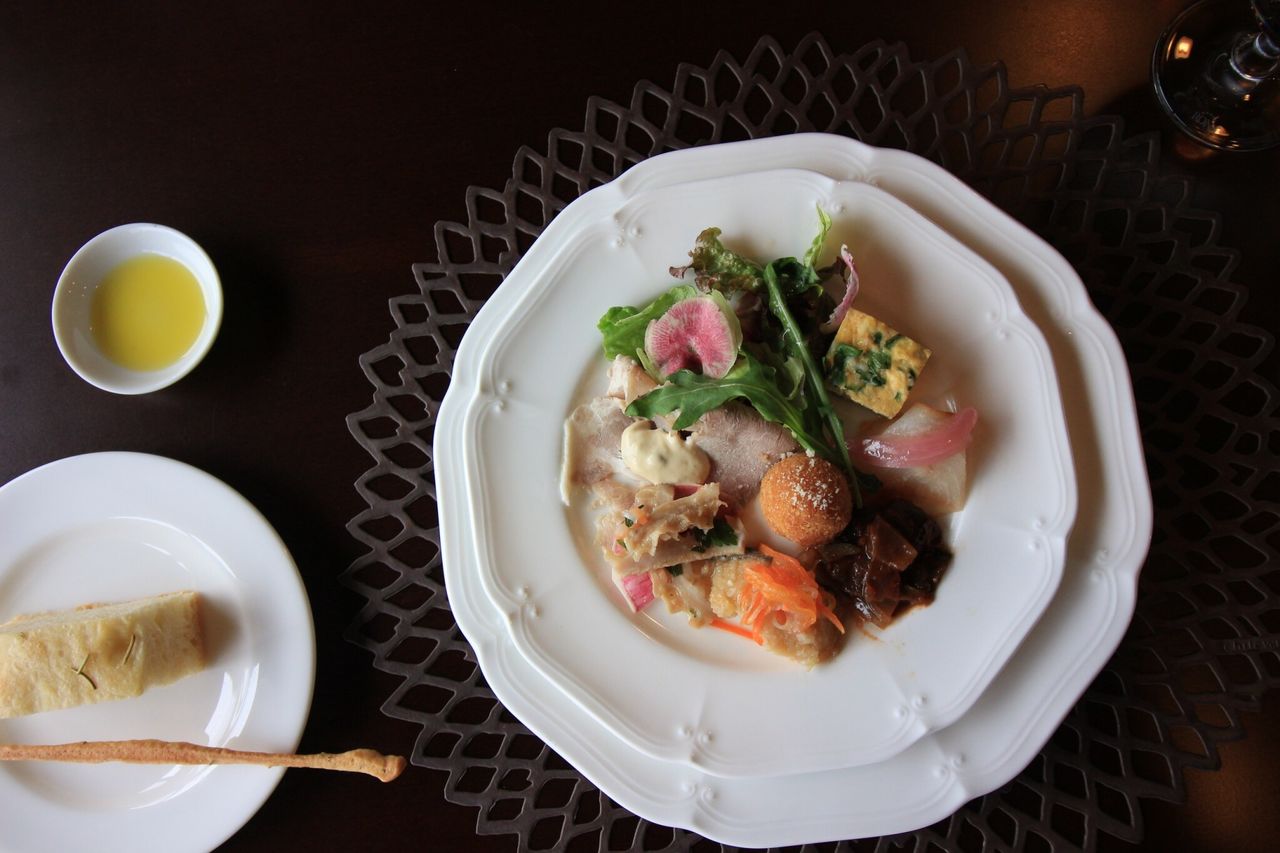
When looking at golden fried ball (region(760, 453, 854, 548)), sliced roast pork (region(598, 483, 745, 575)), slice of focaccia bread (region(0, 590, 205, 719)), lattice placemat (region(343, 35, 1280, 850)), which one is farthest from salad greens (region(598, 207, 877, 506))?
slice of focaccia bread (region(0, 590, 205, 719))

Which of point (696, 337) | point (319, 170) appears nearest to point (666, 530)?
point (696, 337)

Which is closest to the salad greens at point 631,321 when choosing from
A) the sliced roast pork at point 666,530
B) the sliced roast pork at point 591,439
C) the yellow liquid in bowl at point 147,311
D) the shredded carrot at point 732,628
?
the sliced roast pork at point 591,439

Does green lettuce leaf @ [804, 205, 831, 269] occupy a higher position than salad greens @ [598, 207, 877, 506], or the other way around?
green lettuce leaf @ [804, 205, 831, 269]

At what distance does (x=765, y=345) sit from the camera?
2.39m

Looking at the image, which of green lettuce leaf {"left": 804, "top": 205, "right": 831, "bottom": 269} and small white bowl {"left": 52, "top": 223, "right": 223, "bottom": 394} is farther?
small white bowl {"left": 52, "top": 223, "right": 223, "bottom": 394}

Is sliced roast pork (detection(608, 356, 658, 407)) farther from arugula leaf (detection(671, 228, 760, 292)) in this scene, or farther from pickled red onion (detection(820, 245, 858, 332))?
pickled red onion (detection(820, 245, 858, 332))

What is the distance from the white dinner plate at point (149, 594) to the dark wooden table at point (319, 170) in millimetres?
111

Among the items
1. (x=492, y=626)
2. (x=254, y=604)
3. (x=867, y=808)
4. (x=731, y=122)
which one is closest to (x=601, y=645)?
(x=492, y=626)

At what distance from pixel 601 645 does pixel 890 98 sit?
6.32 ft

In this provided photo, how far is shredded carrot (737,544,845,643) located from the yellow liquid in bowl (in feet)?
6.32

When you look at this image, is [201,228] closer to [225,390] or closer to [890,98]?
[225,390]

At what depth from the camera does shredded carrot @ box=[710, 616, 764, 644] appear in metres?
2.35

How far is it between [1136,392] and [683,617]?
1539 mm

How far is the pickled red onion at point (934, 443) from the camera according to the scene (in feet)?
7.23
